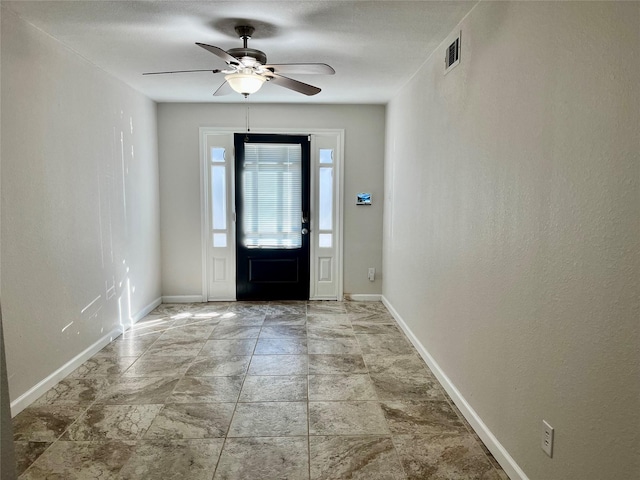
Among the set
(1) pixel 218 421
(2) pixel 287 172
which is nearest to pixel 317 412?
(1) pixel 218 421

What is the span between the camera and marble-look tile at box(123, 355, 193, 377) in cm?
315

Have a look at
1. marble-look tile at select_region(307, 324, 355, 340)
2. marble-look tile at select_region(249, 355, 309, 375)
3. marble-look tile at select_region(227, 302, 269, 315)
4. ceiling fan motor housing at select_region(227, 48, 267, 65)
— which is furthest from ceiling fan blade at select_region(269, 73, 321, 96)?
marble-look tile at select_region(227, 302, 269, 315)

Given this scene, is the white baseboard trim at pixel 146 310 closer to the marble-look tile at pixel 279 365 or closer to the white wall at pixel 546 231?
the marble-look tile at pixel 279 365

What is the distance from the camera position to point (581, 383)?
149 cm

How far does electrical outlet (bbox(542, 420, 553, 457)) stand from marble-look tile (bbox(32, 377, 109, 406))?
102 inches

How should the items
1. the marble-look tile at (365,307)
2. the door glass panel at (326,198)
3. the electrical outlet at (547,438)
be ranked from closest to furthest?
the electrical outlet at (547,438), the marble-look tile at (365,307), the door glass panel at (326,198)

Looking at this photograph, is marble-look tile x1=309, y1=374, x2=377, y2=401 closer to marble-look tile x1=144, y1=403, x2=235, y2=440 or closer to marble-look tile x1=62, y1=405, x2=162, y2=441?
marble-look tile x1=144, y1=403, x2=235, y2=440

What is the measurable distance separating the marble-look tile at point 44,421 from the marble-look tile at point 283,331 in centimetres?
176

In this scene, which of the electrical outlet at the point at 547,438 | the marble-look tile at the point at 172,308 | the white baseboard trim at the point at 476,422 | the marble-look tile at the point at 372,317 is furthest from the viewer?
the marble-look tile at the point at 172,308

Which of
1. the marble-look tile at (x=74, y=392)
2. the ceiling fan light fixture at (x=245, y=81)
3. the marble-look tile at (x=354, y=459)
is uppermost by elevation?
the ceiling fan light fixture at (x=245, y=81)

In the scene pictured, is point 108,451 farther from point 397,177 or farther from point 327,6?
point 397,177

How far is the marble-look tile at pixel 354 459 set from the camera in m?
2.00

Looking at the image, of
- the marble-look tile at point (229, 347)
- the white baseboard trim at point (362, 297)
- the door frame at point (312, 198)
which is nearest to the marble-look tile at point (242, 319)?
the marble-look tile at point (229, 347)

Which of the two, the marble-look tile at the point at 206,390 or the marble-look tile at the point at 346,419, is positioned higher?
the marble-look tile at the point at 346,419
